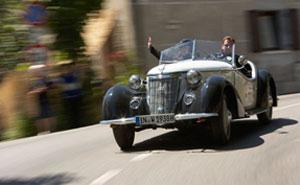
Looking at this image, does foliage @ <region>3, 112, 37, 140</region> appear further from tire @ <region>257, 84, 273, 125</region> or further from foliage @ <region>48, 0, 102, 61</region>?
tire @ <region>257, 84, 273, 125</region>

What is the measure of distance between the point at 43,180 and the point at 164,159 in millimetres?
1594

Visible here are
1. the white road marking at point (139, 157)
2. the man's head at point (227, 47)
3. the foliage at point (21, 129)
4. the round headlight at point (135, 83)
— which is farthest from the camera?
the foliage at point (21, 129)

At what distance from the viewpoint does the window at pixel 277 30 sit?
18.8 m

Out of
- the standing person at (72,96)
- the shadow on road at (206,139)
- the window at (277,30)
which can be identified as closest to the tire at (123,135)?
the shadow on road at (206,139)

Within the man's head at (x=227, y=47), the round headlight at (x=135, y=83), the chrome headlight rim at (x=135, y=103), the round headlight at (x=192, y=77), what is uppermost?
the man's head at (x=227, y=47)

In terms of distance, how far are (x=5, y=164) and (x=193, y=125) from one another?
2890 mm

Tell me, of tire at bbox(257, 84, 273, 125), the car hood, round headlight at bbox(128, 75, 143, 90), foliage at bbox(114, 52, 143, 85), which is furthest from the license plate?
foliage at bbox(114, 52, 143, 85)

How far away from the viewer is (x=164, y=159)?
7.16 meters

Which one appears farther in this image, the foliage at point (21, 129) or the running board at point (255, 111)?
the foliage at point (21, 129)

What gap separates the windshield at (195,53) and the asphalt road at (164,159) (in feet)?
4.28

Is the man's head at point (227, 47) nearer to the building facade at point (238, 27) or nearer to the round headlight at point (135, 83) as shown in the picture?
the round headlight at point (135, 83)

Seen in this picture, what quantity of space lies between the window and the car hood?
1043 cm

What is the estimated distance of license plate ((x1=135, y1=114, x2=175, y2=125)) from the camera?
24.7ft

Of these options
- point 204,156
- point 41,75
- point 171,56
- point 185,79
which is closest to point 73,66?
point 41,75
